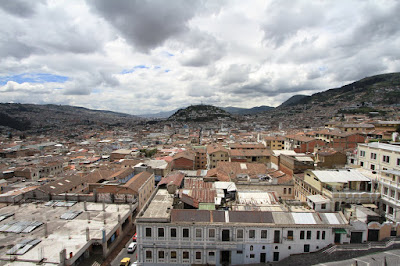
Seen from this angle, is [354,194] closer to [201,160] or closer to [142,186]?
[142,186]

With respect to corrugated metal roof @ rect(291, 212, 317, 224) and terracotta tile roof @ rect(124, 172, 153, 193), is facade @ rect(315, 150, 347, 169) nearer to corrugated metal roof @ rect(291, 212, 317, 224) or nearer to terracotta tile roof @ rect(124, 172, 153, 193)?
corrugated metal roof @ rect(291, 212, 317, 224)

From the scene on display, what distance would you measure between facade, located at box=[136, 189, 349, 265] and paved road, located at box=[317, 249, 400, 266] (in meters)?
1.35

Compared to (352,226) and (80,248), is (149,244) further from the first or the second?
(352,226)

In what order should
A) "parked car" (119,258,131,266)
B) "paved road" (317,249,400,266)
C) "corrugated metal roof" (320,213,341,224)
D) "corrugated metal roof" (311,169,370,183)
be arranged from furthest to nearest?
"corrugated metal roof" (311,169,370,183), "parked car" (119,258,131,266), "corrugated metal roof" (320,213,341,224), "paved road" (317,249,400,266)

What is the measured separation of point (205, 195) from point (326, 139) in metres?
40.2

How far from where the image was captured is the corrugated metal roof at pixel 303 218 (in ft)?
55.4

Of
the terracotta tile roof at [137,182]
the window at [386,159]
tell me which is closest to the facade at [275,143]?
the window at [386,159]

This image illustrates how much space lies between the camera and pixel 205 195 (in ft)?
68.1

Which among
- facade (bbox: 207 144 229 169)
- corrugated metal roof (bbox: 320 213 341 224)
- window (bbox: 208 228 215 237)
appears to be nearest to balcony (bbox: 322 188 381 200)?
corrugated metal roof (bbox: 320 213 341 224)

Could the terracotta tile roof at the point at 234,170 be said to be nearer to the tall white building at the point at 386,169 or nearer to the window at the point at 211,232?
the window at the point at 211,232

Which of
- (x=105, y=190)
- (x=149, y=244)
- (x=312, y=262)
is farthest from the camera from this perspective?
(x=105, y=190)

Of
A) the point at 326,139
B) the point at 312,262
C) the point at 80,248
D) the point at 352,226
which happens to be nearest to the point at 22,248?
the point at 80,248

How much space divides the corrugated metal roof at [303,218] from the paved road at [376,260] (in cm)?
277

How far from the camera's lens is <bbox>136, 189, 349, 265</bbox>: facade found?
1661 cm
